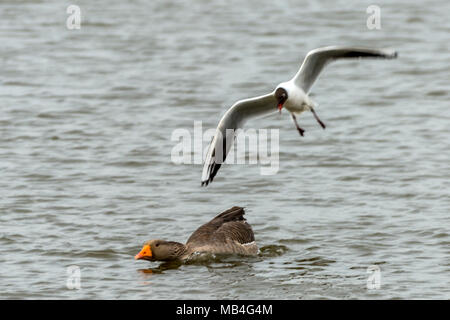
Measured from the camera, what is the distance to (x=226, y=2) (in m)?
33.8

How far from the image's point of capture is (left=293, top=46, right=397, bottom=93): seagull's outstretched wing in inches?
533

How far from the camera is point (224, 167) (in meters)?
18.9

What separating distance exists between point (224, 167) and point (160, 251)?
5.48 metres

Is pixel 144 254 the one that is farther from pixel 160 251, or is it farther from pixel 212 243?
pixel 212 243

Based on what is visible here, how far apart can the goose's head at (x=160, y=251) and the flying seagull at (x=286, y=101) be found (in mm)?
1006

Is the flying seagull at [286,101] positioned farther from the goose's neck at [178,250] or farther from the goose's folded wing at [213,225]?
the goose's neck at [178,250]

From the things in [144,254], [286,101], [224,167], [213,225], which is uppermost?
[286,101]

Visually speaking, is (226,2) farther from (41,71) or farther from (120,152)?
(120,152)

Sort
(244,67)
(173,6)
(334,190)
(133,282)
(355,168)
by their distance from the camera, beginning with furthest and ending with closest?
(173,6)
(244,67)
(355,168)
(334,190)
(133,282)

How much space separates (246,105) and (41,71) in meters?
12.7

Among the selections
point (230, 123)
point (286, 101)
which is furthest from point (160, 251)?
point (286, 101)

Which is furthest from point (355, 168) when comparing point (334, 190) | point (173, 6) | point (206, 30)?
point (173, 6)

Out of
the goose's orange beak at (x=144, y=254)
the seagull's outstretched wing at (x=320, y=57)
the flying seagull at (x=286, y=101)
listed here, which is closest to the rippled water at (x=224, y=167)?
the goose's orange beak at (x=144, y=254)
